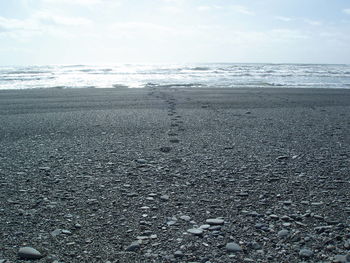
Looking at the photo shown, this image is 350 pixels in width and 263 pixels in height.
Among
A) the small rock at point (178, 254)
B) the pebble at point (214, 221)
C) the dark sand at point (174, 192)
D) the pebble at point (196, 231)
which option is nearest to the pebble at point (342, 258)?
the dark sand at point (174, 192)

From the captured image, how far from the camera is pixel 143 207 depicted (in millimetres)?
3408

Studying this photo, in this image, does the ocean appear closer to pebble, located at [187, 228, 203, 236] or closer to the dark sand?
the dark sand

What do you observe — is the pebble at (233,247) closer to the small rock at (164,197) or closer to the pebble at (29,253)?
the small rock at (164,197)

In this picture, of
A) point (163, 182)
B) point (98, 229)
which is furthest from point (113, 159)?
point (98, 229)

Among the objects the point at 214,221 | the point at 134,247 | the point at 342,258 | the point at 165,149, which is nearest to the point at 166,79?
the point at 165,149

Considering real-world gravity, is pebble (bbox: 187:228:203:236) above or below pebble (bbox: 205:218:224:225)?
below

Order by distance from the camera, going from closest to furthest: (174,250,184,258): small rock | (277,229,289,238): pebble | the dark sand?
1. (174,250,184,258): small rock
2. the dark sand
3. (277,229,289,238): pebble

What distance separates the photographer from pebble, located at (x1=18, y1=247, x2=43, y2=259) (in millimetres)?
2451

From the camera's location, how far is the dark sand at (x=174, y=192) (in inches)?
104

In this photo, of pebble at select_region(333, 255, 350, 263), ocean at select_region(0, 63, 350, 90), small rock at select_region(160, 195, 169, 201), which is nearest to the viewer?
pebble at select_region(333, 255, 350, 263)

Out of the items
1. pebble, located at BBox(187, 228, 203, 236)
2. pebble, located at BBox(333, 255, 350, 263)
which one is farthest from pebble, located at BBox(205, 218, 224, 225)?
pebble, located at BBox(333, 255, 350, 263)

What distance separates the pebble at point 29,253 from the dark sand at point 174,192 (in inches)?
2.6

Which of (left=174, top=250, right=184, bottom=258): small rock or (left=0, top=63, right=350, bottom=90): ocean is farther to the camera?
Answer: (left=0, top=63, right=350, bottom=90): ocean

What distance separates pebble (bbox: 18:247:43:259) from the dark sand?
0.22 feet
